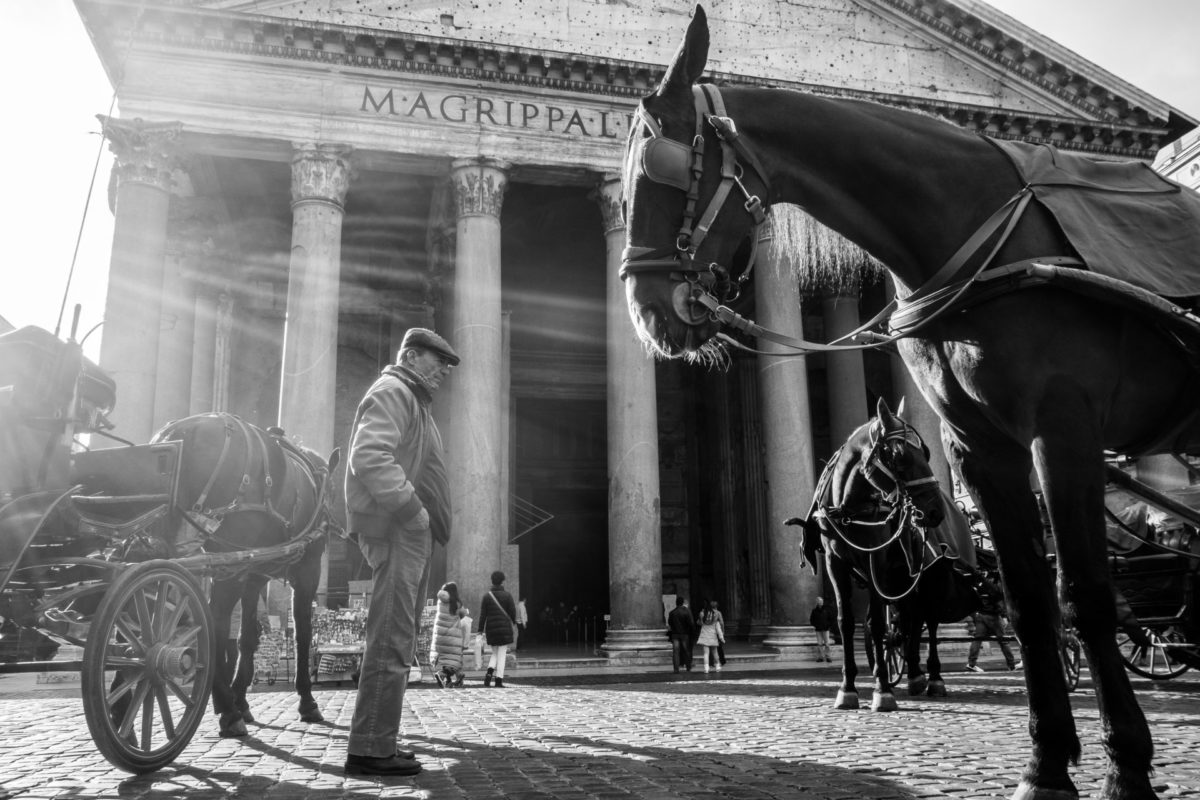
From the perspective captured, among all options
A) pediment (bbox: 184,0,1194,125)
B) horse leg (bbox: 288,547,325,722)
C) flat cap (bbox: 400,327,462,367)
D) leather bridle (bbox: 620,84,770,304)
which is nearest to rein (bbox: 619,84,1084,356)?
leather bridle (bbox: 620,84,770,304)

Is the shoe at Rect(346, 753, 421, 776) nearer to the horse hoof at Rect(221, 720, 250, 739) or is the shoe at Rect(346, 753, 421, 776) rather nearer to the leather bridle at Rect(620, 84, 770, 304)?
the horse hoof at Rect(221, 720, 250, 739)

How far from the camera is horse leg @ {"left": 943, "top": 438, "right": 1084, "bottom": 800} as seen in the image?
324 cm

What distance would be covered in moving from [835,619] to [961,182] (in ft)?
56.3

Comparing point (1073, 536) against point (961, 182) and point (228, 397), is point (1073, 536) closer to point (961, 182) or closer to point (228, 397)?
point (961, 182)

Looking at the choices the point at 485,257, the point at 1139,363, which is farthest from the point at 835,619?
the point at 1139,363

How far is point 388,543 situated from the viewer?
463 cm

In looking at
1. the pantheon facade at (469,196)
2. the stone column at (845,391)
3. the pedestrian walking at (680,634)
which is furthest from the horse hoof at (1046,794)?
the stone column at (845,391)

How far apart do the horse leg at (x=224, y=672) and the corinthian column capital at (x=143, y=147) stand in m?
12.7

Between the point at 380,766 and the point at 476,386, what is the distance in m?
12.9

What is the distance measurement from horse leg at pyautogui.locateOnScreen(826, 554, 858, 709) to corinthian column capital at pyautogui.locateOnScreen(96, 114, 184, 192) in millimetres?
14593

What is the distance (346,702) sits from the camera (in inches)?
380

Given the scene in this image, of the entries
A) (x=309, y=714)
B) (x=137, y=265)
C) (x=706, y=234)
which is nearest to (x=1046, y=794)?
(x=706, y=234)

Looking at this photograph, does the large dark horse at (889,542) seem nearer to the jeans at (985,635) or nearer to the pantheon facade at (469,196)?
the jeans at (985,635)

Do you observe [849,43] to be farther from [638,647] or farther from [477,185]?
[638,647]
